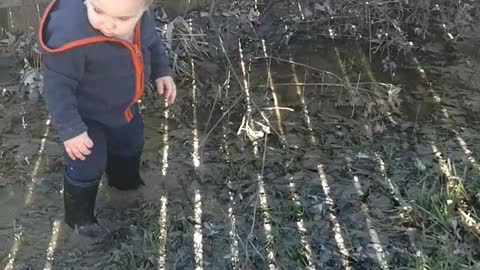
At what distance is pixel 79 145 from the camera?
239 centimetres

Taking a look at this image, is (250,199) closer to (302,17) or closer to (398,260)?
(398,260)

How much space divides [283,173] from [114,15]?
3.88 ft

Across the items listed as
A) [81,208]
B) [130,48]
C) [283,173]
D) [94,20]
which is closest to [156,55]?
[130,48]

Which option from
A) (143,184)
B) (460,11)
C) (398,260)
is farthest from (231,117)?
(460,11)

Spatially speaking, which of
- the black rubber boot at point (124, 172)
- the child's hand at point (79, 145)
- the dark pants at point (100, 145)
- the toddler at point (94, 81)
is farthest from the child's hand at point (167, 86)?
the child's hand at point (79, 145)

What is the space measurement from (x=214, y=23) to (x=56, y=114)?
6.72ft

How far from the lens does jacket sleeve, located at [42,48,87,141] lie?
2.29 metres

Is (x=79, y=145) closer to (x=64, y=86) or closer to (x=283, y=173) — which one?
(x=64, y=86)

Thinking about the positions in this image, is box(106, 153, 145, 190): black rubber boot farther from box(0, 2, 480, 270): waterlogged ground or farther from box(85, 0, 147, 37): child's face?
box(85, 0, 147, 37): child's face

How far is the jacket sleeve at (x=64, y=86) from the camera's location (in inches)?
90.2

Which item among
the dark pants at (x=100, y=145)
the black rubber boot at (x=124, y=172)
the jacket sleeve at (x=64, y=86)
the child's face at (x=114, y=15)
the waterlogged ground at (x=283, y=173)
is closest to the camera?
the child's face at (x=114, y=15)

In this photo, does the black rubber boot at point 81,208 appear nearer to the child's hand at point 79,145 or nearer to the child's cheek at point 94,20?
the child's hand at point 79,145

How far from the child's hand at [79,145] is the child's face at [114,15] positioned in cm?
34

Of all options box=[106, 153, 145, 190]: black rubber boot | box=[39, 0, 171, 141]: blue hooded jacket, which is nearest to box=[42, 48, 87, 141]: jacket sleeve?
box=[39, 0, 171, 141]: blue hooded jacket
